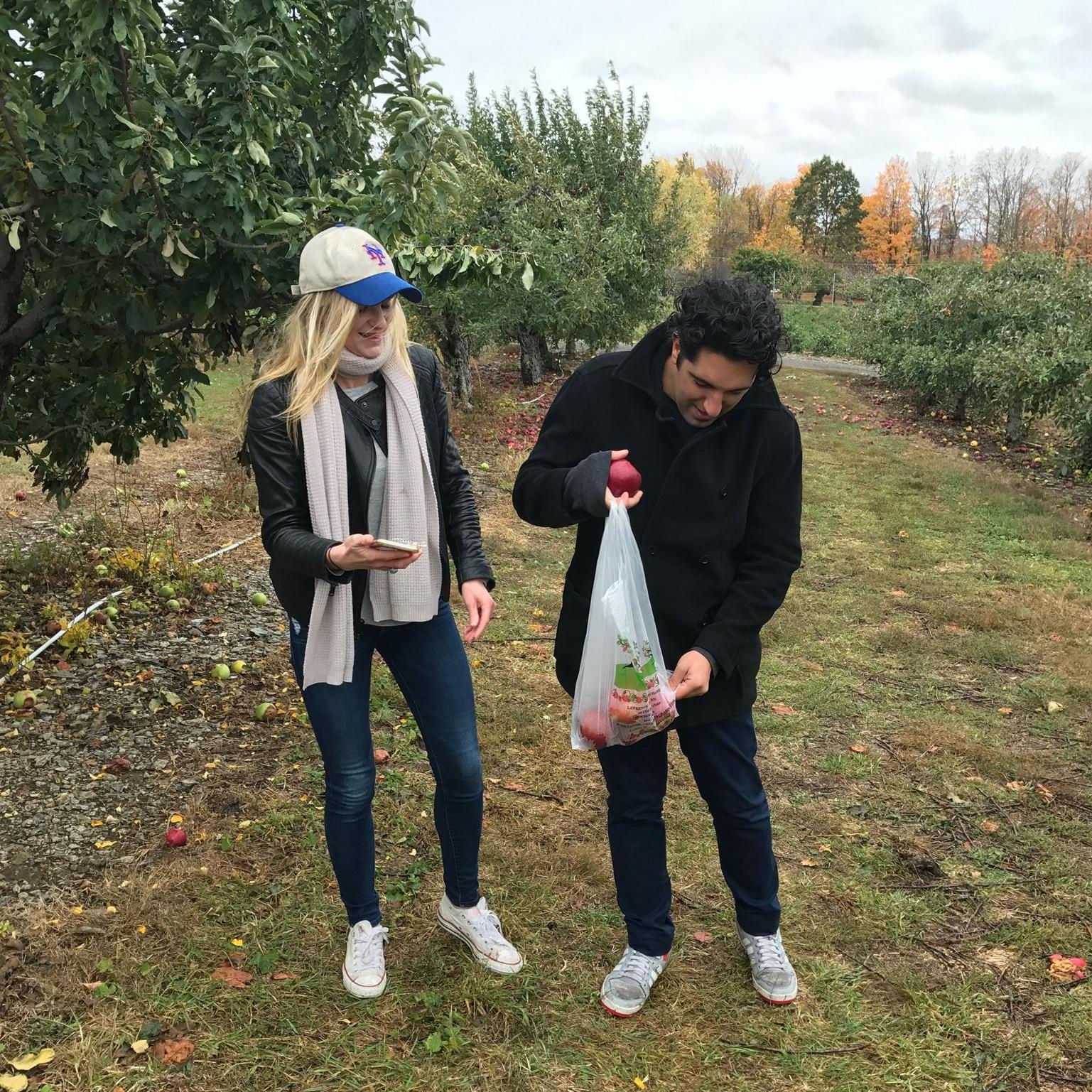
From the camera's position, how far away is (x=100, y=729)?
4453 millimetres

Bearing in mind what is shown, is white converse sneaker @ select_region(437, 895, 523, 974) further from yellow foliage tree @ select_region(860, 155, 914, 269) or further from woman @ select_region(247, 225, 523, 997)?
yellow foliage tree @ select_region(860, 155, 914, 269)

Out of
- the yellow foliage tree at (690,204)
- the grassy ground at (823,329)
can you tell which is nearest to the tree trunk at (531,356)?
the yellow foliage tree at (690,204)

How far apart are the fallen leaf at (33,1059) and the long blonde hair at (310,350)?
1.78 metres

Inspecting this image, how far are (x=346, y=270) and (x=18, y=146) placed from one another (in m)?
1.83

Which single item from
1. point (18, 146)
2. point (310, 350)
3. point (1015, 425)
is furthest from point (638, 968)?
point (1015, 425)

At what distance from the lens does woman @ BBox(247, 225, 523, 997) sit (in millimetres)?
2396

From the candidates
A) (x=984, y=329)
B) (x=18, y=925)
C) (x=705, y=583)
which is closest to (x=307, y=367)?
(x=705, y=583)

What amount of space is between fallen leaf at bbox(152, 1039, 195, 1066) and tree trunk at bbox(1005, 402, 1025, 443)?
1388 centimetres

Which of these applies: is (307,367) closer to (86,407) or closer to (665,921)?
(665,921)

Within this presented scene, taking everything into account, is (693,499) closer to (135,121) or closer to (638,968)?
(638,968)

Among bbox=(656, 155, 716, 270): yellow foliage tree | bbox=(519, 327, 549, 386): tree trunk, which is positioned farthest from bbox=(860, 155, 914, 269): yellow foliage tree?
bbox=(519, 327, 549, 386): tree trunk

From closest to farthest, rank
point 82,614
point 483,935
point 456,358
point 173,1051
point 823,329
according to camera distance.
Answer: point 173,1051, point 483,935, point 82,614, point 456,358, point 823,329

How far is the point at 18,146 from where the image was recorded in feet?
11.1

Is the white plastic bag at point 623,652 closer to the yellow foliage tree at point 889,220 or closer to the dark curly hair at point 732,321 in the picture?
the dark curly hair at point 732,321
